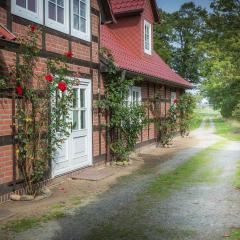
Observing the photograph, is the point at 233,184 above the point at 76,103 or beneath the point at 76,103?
beneath

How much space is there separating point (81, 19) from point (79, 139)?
3.13 metres

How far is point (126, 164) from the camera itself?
12.1 metres

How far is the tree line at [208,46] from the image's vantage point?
95.1 feet

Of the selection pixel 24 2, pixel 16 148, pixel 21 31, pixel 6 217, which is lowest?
pixel 6 217

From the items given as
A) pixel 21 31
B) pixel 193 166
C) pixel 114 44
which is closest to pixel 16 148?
pixel 21 31

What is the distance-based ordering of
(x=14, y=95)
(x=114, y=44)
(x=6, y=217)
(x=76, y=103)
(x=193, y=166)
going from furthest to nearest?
(x=114, y=44)
(x=193, y=166)
(x=76, y=103)
(x=14, y=95)
(x=6, y=217)

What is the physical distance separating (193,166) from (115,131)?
8.41ft

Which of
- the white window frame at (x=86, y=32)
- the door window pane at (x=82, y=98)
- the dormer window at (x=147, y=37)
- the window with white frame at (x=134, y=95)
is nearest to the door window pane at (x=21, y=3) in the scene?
the white window frame at (x=86, y=32)

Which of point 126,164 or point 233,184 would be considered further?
point 126,164

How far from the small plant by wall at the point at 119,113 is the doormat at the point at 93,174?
1.28 metres

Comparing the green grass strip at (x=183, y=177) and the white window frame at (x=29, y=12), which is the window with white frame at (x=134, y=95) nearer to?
the green grass strip at (x=183, y=177)

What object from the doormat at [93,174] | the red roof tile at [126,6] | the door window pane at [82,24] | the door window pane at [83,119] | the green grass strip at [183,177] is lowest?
the green grass strip at [183,177]

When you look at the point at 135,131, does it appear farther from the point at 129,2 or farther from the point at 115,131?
the point at 129,2

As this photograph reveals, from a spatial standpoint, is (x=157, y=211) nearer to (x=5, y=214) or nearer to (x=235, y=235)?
(x=235, y=235)
